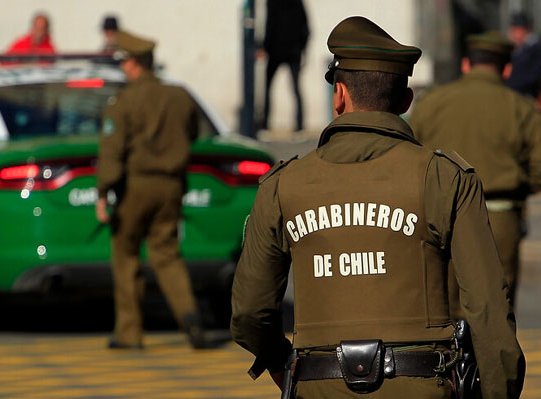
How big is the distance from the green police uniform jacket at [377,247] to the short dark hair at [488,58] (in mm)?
4336

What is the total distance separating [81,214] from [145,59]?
914 mm

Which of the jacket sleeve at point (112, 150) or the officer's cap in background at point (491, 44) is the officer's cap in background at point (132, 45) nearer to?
the jacket sleeve at point (112, 150)

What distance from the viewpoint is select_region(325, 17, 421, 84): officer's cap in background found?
436 cm

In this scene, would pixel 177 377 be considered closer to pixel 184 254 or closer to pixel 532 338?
pixel 184 254

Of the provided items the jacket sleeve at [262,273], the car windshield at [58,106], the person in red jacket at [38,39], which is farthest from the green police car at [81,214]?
the person in red jacket at [38,39]

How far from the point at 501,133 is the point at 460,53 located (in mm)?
16480

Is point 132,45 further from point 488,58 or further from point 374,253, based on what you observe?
point 374,253

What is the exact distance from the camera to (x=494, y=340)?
4.23 metres

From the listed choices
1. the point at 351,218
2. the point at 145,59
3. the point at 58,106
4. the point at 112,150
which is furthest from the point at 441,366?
the point at 58,106

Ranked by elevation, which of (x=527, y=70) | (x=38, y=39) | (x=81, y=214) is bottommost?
(x=527, y=70)

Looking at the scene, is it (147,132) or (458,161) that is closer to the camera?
(458,161)

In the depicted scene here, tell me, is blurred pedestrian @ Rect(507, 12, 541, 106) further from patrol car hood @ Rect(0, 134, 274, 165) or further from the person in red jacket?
patrol car hood @ Rect(0, 134, 274, 165)

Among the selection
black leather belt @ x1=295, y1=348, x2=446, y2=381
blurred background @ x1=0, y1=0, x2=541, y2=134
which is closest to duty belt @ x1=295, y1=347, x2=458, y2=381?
black leather belt @ x1=295, y1=348, x2=446, y2=381

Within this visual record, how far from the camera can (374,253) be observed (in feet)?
14.2
